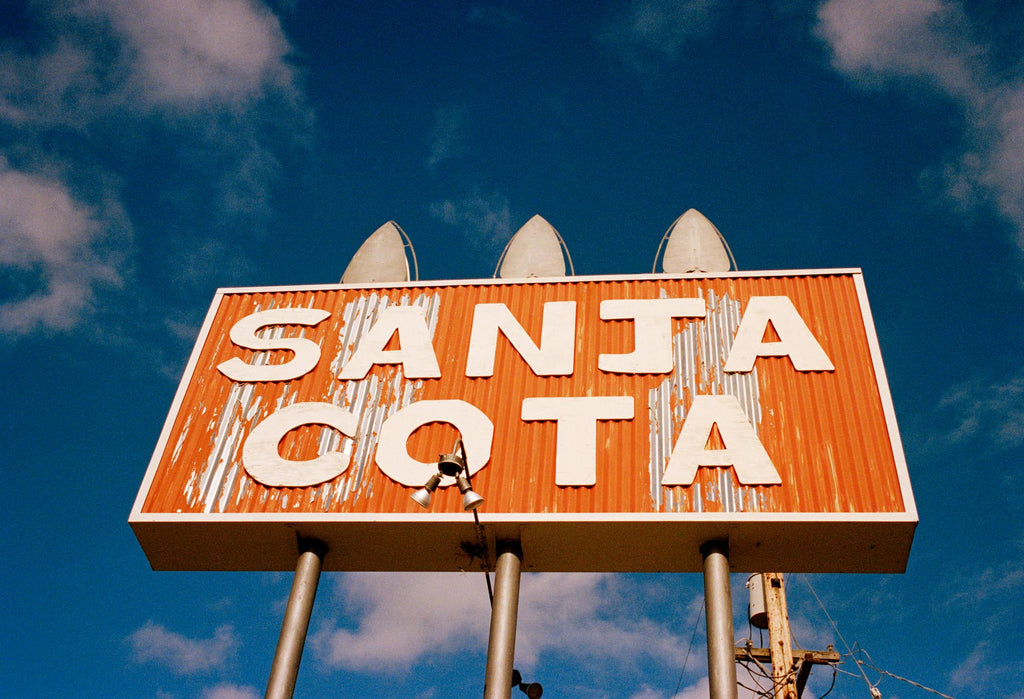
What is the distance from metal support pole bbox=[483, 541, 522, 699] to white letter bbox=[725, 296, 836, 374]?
3656 mm

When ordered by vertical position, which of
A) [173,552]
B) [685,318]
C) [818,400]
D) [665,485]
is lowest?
[173,552]

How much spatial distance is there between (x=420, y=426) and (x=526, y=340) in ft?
6.39

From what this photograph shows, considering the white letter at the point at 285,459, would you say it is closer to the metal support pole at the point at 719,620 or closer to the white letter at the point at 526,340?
the white letter at the point at 526,340

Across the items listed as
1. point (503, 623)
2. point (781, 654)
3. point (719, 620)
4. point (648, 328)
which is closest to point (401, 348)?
point (648, 328)

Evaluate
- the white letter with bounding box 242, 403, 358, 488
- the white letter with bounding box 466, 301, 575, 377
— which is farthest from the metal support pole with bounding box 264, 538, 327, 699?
the white letter with bounding box 466, 301, 575, 377

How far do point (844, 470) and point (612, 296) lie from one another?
157 inches

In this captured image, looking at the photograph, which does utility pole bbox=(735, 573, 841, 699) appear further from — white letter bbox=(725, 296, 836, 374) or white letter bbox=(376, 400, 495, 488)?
white letter bbox=(376, 400, 495, 488)

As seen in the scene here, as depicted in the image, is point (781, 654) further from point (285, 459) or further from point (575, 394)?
point (285, 459)

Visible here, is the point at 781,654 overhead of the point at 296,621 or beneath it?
overhead

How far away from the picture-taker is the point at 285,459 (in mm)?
10711

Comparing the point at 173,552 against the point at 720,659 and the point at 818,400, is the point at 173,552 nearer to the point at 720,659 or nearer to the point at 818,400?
the point at 720,659

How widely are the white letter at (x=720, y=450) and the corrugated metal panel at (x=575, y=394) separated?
127mm

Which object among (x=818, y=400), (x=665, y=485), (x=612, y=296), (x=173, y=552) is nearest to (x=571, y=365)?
(x=612, y=296)

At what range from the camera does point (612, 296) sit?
1220 cm
